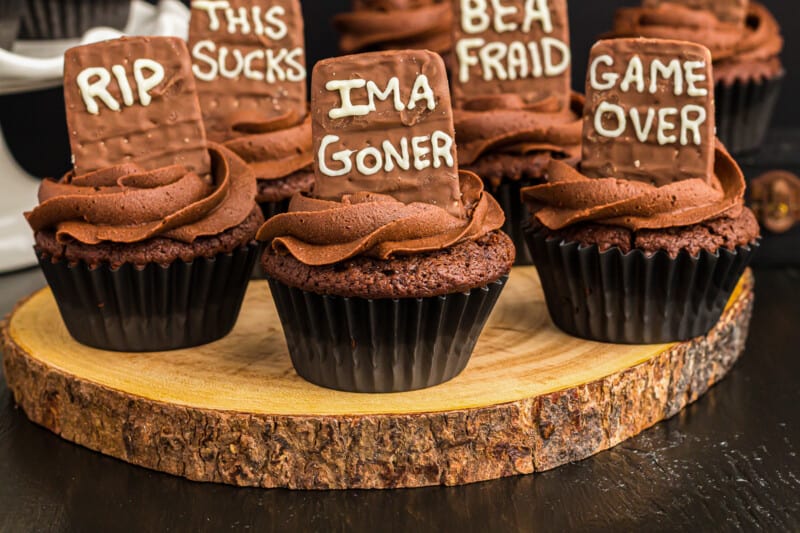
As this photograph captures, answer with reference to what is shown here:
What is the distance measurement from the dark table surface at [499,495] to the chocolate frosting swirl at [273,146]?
1329 millimetres

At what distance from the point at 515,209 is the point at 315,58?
2.46 m

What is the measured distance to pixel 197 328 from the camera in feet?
13.1

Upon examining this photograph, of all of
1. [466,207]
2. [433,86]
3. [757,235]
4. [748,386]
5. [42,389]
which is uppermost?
[433,86]

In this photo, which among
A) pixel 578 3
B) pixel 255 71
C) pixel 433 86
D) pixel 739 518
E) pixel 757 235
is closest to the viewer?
pixel 739 518

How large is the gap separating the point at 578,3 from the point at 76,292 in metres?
3.84

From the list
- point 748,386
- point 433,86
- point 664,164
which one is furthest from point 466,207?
point 748,386

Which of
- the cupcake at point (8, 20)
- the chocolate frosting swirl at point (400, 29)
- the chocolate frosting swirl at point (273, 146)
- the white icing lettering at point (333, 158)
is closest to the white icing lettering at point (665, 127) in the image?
the white icing lettering at point (333, 158)

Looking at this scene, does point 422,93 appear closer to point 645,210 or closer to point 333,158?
point 333,158

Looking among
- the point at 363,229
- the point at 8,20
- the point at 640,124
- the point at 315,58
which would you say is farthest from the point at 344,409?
the point at 315,58

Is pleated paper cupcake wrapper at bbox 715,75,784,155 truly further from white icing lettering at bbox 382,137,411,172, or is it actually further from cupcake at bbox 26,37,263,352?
cupcake at bbox 26,37,263,352

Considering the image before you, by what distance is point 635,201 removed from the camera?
147 inches

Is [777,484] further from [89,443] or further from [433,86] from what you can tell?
[89,443]

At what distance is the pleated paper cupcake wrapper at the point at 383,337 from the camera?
343 cm

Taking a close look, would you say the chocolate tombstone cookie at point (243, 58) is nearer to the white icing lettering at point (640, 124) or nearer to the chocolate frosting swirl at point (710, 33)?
the white icing lettering at point (640, 124)
